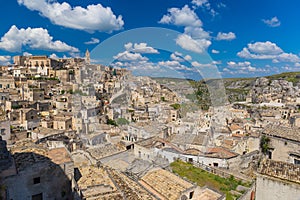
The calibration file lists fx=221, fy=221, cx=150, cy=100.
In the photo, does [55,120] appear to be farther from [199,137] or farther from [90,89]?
[199,137]

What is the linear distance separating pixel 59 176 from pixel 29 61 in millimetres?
51600

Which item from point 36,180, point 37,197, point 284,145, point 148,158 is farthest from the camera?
point 148,158

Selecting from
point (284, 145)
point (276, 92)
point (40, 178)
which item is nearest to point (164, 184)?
point (40, 178)

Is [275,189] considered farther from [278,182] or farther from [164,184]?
[164,184]

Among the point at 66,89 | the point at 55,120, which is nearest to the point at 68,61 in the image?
the point at 66,89

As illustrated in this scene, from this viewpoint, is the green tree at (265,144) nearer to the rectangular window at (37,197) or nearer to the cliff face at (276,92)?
the rectangular window at (37,197)

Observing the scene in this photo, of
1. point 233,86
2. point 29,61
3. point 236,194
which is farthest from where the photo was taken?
point 233,86

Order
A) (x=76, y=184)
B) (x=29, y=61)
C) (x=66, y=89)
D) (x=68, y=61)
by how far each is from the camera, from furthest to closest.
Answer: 1. (x=68, y=61)
2. (x=29, y=61)
3. (x=66, y=89)
4. (x=76, y=184)

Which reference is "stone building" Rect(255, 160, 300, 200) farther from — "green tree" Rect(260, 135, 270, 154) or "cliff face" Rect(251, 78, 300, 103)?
"cliff face" Rect(251, 78, 300, 103)

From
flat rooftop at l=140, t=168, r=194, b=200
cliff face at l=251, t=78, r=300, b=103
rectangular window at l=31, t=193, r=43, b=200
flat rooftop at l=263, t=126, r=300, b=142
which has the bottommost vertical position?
rectangular window at l=31, t=193, r=43, b=200

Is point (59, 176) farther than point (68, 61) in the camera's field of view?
No

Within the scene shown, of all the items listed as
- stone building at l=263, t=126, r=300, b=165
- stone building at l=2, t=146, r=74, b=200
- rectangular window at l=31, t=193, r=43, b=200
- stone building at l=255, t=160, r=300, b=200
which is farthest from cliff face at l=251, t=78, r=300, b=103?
rectangular window at l=31, t=193, r=43, b=200

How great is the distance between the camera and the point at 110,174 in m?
7.84

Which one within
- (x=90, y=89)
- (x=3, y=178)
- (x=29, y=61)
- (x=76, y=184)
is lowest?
(x=76, y=184)
